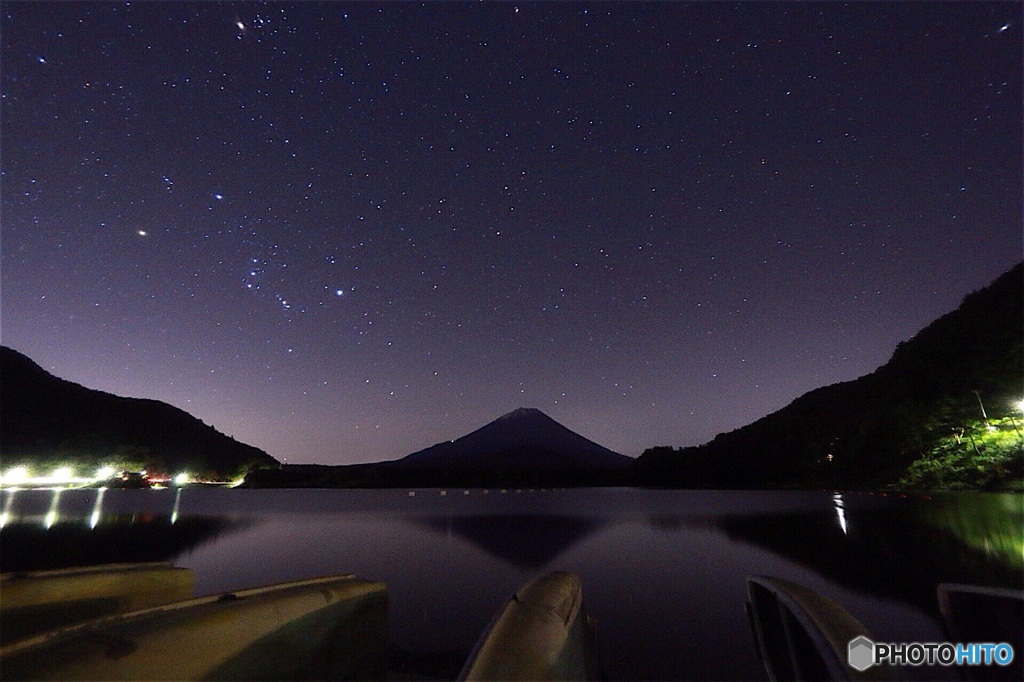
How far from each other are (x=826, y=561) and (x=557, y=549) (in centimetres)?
1199

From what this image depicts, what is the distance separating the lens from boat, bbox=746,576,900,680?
4.68 m

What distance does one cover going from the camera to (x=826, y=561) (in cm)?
1834

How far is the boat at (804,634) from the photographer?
15.4 feet

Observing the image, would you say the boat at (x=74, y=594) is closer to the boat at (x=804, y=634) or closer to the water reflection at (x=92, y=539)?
the boat at (x=804, y=634)

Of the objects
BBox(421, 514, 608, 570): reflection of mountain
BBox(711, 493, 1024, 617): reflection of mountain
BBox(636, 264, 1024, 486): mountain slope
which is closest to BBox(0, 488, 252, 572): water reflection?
BBox(421, 514, 608, 570): reflection of mountain

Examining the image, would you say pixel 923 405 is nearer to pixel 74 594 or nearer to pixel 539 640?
pixel 539 640

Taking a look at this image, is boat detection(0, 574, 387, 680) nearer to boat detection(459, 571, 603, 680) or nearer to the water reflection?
boat detection(459, 571, 603, 680)

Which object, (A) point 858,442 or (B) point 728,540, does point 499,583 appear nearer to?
(B) point 728,540

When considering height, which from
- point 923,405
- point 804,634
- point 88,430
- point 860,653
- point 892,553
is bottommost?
point 892,553

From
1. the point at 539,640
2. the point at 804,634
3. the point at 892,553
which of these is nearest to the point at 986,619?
the point at 804,634

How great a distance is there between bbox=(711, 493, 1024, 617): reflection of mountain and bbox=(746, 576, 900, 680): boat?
621cm

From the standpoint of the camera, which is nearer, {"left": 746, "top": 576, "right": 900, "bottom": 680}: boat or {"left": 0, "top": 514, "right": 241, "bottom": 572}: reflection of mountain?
{"left": 746, "top": 576, "right": 900, "bottom": 680}: boat

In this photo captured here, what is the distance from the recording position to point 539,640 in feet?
18.7

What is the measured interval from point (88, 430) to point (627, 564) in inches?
6644
